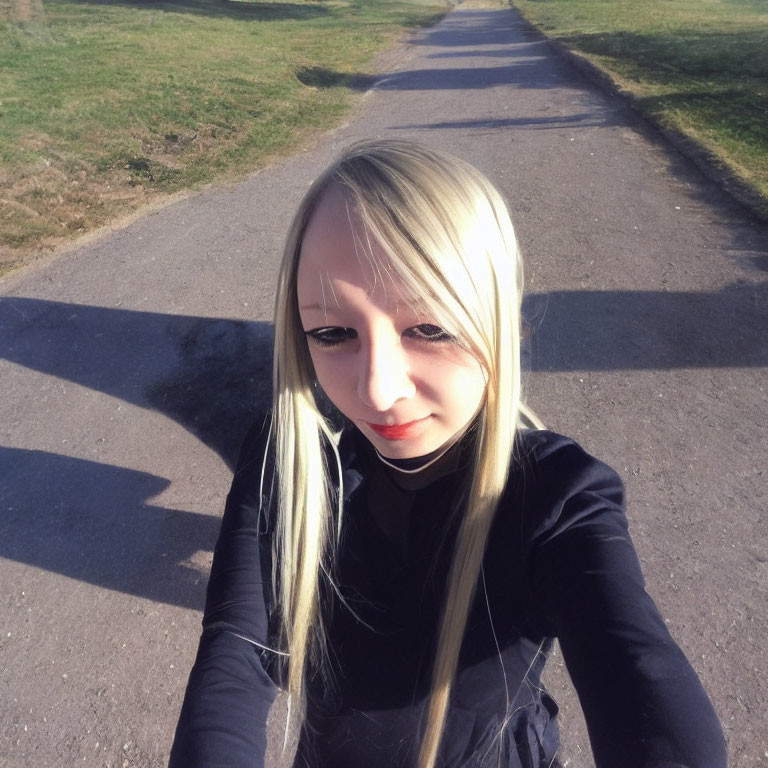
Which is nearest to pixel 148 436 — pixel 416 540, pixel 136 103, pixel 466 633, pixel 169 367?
pixel 169 367

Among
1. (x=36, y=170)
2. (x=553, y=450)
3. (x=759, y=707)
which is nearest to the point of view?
(x=553, y=450)

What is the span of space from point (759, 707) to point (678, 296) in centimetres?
316

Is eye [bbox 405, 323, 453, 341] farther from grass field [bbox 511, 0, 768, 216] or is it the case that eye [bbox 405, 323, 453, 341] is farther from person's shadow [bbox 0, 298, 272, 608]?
grass field [bbox 511, 0, 768, 216]

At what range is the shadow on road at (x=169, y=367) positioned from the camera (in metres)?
3.06

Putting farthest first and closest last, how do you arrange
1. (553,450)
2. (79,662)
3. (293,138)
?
1. (293,138)
2. (79,662)
3. (553,450)

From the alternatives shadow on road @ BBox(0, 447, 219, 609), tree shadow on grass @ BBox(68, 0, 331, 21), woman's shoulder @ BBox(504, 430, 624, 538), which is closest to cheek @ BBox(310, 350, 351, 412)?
woman's shoulder @ BBox(504, 430, 624, 538)

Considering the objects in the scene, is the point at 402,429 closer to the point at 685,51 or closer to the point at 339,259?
the point at 339,259

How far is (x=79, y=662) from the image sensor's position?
260 cm

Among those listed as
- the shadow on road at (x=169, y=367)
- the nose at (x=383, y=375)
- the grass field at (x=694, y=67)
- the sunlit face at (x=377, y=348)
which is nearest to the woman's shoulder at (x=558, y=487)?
the sunlit face at (x=377, y=348)

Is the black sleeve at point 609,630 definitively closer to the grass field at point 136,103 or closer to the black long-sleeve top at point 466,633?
the black long-sleeve top at point 466,633

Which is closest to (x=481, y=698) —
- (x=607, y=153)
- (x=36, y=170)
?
(x=607, y=153)

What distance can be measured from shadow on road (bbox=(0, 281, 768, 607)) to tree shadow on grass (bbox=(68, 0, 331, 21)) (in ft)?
66.3

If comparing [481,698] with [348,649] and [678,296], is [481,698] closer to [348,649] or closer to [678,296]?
[348,649]

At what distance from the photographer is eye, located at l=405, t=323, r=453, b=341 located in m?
1.23
